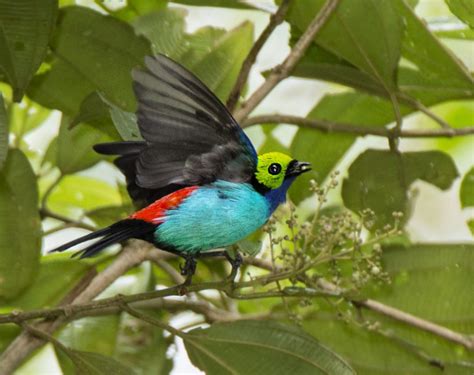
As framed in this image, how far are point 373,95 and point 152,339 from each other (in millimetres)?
881

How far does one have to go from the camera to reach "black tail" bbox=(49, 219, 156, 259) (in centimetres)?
178

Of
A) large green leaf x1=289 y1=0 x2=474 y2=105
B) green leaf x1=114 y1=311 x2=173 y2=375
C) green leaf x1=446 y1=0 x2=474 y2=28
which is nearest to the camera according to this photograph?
green leaf x1=446 y1=0 x2=474 y2=28

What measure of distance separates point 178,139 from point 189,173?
0.09m

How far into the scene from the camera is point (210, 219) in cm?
193

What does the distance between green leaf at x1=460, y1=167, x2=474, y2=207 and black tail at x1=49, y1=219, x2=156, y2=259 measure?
3.47 feet

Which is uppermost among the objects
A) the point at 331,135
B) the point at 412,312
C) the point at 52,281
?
the point at 331,135

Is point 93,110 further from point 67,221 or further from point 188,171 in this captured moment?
point 67,221

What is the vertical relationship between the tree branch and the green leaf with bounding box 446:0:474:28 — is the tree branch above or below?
below

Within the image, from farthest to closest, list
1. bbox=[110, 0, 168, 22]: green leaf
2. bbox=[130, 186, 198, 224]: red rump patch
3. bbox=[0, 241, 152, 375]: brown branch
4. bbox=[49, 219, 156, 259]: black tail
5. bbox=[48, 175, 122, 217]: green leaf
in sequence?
bbox=[48, 175, 122, 217]: green leaf
bbox=[110, 0, 168, 22]: green leaf
bbox=[0, 241, 152, 375]: brown branch
bbox=[130, 186, 198, 224]: red rump patch
bbox=[49, 219, 156, 259]: black tail

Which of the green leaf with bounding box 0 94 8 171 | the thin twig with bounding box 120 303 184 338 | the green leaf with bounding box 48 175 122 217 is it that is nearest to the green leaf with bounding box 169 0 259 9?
the green leaf with bounding box 0 94 8 171

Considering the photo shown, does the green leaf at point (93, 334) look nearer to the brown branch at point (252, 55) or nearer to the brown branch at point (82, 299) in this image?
the brown branch at point (82, 299)

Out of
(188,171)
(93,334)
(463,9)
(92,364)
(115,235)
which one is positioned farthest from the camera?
(93,334)

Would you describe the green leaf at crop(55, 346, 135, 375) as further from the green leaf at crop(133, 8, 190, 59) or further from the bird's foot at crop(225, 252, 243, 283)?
the green leaf at crop(133, 8, 190, 59)

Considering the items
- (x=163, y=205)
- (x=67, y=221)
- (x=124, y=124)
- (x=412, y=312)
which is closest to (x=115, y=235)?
(x=163, y=205)
